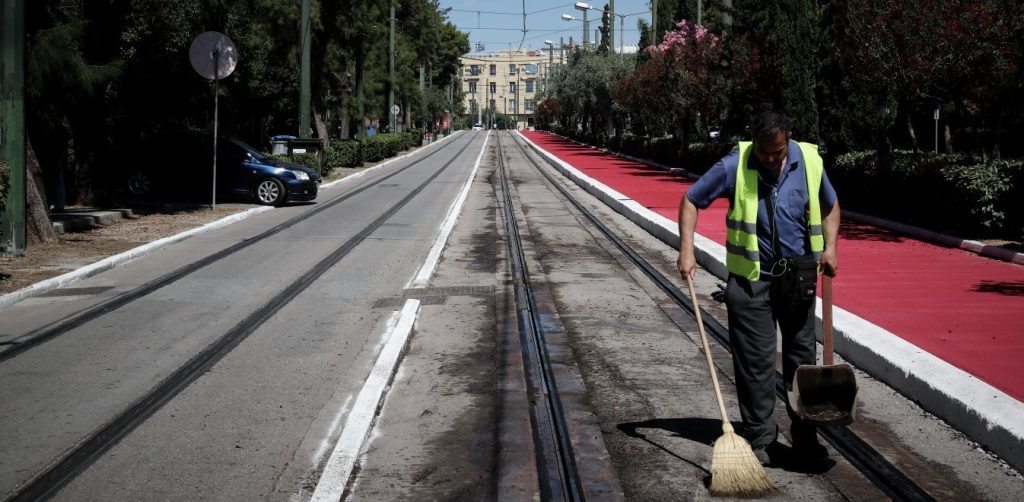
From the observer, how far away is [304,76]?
30.9 m

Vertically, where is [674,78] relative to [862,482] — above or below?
above

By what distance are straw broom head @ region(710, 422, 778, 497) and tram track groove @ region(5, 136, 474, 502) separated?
3016 millimetres

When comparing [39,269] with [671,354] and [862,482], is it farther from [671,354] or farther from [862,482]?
[862,482]

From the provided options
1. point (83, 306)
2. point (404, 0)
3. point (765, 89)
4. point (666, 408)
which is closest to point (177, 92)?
point (765, 89)

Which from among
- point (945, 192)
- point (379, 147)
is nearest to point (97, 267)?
point (945, 192)

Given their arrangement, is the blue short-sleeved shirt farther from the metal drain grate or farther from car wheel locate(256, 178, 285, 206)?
car wheel locate(256, 178, 285, 206)

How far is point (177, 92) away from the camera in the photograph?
26641 mm

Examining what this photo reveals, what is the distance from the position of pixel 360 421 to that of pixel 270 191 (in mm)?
17639

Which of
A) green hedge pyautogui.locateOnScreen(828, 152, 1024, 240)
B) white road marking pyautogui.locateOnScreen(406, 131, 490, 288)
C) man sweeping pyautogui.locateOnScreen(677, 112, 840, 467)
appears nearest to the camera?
man sweeping pyautogui.locateOnScreen(677, 112, 840, 467)

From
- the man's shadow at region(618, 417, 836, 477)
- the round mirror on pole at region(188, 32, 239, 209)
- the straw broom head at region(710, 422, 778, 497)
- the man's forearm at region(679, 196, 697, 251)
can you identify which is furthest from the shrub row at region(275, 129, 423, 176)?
the straw broom head at region(710, 422, 778, 497)

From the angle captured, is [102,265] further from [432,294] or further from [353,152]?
[353,152]

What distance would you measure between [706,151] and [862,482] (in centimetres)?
3202

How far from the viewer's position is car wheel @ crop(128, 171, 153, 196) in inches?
919

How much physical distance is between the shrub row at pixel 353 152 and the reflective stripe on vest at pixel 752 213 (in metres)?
24.5
